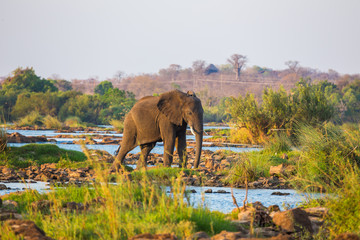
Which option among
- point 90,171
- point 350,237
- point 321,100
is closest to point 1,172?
point 90,171

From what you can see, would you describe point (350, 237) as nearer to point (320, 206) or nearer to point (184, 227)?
point (184, 227)

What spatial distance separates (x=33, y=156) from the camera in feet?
54.9

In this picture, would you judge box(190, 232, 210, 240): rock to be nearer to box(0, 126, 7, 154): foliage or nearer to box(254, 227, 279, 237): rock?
box(254, 227, 279, 237): rock

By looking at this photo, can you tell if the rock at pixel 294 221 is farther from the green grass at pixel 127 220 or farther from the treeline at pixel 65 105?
the treeline at pixel 65 105

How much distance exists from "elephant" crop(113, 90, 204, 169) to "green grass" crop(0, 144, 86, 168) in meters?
2.15

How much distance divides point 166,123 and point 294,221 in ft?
25.2

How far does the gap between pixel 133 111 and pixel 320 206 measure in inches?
303

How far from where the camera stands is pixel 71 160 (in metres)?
17.0

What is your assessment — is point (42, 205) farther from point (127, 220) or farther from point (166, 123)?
point (166, 123)

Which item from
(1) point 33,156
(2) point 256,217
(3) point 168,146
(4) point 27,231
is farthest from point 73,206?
(1) point 33,156

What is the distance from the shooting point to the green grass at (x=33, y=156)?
51.1 ft

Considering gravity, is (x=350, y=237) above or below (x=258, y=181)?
above

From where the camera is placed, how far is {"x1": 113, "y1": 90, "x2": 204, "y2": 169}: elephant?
555 inches

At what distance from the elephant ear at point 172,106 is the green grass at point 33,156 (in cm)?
321
